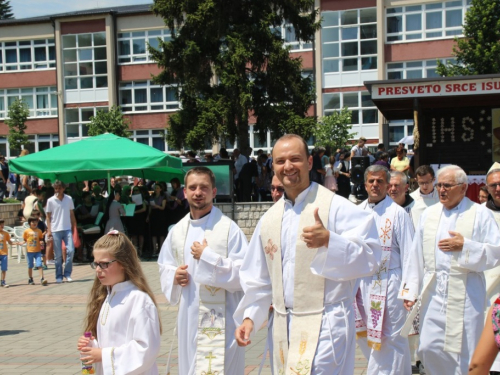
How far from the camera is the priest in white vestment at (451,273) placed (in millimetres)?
6031

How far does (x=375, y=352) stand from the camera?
21.5 ft

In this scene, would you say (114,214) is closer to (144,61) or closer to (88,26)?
(144,61)

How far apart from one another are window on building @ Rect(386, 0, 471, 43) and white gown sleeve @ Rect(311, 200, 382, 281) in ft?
133

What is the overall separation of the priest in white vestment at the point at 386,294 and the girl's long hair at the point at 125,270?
264cm

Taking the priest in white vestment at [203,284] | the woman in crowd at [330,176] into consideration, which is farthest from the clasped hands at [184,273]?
the woman in crowd at [330,176]

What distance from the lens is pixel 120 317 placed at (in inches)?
168

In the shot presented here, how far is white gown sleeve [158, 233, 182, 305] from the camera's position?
5.48 m

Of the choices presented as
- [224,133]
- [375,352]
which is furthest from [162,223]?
[375,352]

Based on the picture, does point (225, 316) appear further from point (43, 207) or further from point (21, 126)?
point (21, 126)

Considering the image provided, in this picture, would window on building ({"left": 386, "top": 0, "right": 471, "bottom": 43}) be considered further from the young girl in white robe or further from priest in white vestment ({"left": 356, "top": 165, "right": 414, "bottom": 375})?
the young girl in white robe

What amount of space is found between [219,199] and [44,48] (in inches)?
1419

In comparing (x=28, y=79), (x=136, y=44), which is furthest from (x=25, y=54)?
(x=136, y=44)

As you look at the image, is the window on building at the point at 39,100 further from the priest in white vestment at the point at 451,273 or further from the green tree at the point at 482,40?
the priest in white vestment at the point at 451,273

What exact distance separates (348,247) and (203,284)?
178 cm
